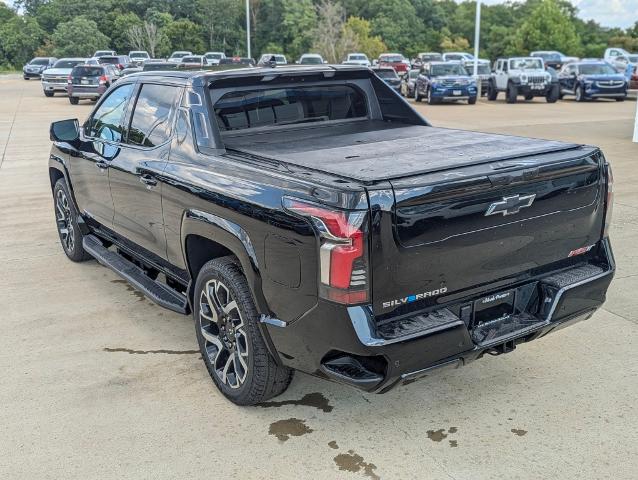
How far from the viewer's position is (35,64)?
5306 cm

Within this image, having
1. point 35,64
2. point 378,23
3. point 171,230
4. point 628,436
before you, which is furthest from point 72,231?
point 378,23

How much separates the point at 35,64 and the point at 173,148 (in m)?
54.5

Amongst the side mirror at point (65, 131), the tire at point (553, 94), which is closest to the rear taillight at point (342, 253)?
the side mirror at point (65, 131)

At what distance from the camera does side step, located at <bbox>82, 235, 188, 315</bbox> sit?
171 inches

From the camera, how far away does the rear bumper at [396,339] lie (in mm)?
3012

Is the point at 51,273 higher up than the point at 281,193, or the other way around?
the point at 281,193

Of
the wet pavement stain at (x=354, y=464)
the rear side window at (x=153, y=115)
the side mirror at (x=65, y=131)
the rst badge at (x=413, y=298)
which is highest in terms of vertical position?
the rear side window at (x=153, y=115)

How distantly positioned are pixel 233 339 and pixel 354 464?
96cm

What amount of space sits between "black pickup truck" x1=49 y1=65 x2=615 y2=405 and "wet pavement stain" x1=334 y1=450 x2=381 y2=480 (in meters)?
0.41

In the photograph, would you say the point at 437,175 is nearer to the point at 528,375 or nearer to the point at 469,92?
the point at 528,375

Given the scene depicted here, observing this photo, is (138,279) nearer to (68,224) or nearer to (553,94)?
(68,224)

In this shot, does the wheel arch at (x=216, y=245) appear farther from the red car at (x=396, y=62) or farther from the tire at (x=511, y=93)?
the red car at (x=396, y=62)

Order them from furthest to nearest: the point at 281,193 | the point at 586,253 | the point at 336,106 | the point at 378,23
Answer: the point at 378,23, the point at 336,106, the point at 586,253, the point at 281,193

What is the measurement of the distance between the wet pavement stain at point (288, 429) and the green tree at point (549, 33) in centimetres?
6048
